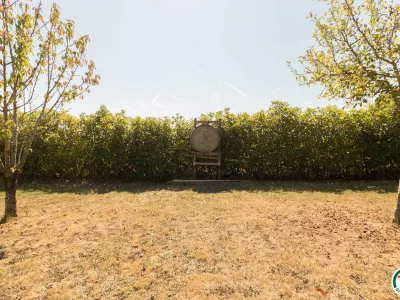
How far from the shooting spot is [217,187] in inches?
380

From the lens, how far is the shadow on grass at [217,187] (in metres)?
8.92

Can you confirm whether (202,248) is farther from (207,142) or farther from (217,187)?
(207,142)

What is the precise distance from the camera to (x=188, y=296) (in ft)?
9.35

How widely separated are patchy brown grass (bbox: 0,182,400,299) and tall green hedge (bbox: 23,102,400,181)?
3.23 metres

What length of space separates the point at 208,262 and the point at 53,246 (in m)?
2.84

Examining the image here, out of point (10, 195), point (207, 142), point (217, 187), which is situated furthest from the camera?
point (207, 142)

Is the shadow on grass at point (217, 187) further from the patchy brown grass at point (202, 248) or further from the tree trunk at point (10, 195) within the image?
the tree trunk at point (10, 195)

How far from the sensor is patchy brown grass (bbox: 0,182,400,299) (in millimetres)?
3023

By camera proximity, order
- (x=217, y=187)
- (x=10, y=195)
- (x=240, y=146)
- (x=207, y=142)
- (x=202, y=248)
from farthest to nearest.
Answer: (x=240, y=146) → (x=207, y=142) → (x=217, y=187) → (x=10, y=195) → (x=202, y=248)

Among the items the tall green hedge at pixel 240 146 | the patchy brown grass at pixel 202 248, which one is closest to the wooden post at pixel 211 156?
the tall green hedge at pixel 240 146

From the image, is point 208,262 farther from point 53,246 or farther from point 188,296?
point 53,246

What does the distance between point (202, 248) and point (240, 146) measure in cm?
744

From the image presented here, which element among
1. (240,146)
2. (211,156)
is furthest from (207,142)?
(240,146)

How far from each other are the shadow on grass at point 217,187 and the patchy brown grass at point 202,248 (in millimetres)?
1345
